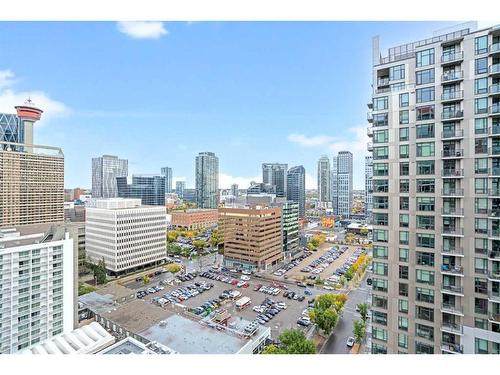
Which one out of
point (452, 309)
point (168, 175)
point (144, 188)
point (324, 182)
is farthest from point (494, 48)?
point (168, 175)

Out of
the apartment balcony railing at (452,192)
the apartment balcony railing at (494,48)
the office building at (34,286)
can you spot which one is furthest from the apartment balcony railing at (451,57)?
the office building at (34,286)

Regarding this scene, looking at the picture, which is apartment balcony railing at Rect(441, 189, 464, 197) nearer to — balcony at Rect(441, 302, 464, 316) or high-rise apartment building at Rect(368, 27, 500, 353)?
high-rise apartment building at Rect(368, 27, 500, 353)

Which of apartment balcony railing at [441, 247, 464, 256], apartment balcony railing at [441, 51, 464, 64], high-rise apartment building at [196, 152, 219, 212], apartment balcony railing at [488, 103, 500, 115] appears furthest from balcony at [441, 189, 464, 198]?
high-rise apartment building at [196, 152, 219, 212]

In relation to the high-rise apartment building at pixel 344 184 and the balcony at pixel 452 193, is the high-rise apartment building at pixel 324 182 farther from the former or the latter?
the balcony at pixel 452 193
